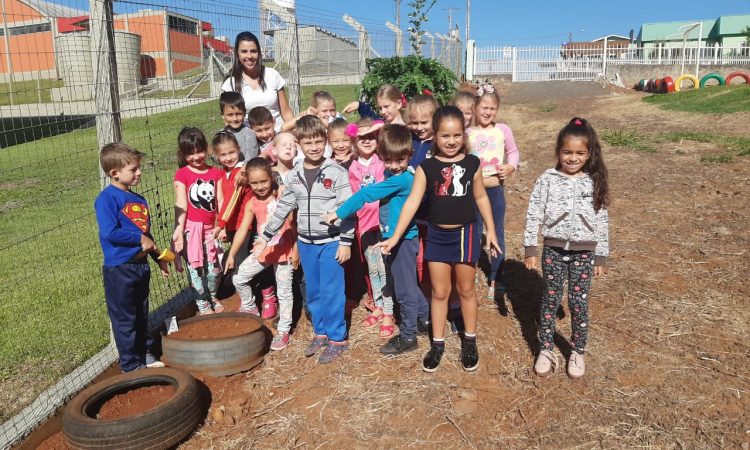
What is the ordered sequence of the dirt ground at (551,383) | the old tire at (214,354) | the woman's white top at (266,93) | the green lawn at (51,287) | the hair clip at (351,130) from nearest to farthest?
the dirt ground at (551,383) < the old tire at (214,354) < the green lawn at (51,287) < the hair clip at (351,130) < the woman's white top at (266,93)

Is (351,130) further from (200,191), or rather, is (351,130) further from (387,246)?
(200,191)

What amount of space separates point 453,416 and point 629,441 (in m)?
0.95

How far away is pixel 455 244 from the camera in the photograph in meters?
3.58

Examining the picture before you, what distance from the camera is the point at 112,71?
383 centimetres

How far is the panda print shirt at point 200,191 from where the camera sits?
4.35 meters

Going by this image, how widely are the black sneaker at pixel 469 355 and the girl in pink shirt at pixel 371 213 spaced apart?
0.70 metres

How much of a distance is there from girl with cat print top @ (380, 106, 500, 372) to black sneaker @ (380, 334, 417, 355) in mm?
500

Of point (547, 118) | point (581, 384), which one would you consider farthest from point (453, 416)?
point (547, 118)

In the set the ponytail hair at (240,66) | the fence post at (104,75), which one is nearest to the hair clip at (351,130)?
the ponytail hair at (240,66)

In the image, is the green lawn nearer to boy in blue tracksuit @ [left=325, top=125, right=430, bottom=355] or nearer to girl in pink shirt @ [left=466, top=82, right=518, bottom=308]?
boy in blue tracksuit @ [left=325, top=125, right=430, bottom=355]

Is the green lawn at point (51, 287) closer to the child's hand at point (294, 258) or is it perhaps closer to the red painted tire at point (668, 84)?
the child's hand at point (294, 258)

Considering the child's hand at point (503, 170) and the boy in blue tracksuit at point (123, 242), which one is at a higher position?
the child's hand at point (503, 170)

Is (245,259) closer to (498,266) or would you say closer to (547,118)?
(498,266)

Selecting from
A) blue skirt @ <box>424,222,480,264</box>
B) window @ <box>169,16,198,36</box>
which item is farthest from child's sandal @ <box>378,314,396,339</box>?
window @ <box>169,16,198,36</box>
